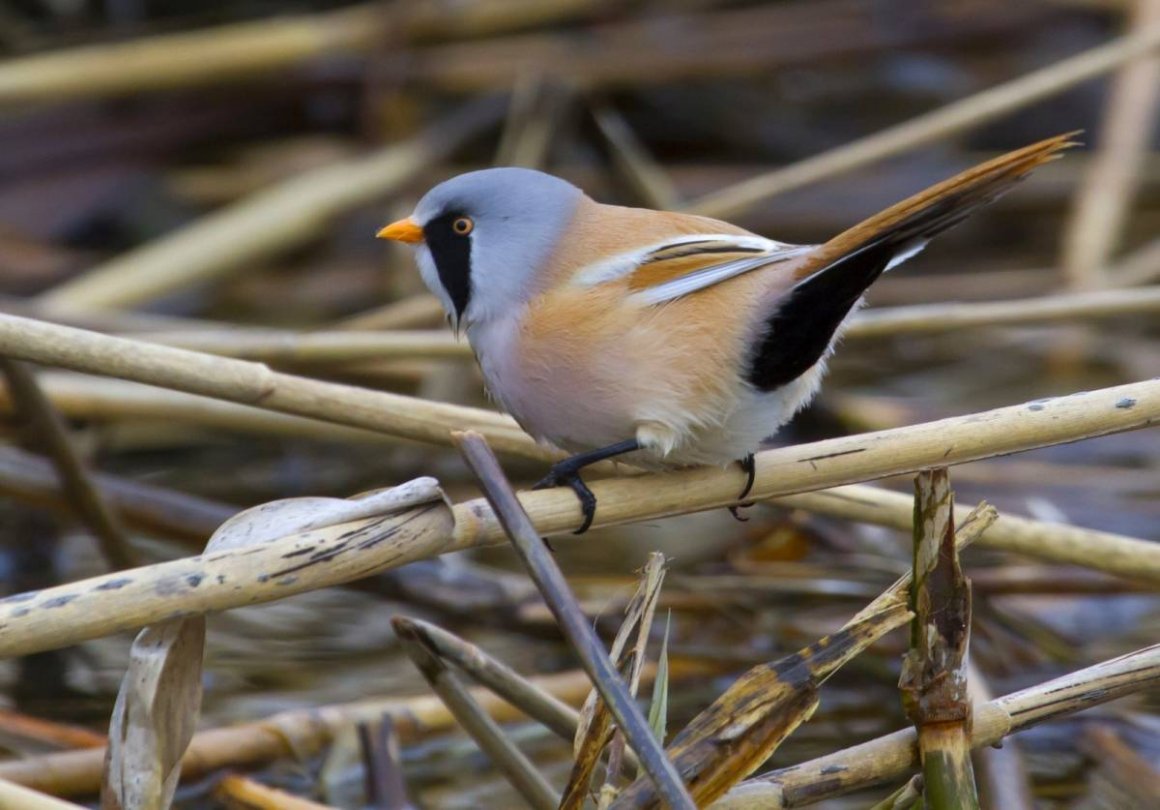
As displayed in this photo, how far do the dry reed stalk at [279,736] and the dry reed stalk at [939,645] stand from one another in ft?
3.75

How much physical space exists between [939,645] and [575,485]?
Answer: 0.65m

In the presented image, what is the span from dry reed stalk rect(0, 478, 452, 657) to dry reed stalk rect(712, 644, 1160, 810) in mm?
634

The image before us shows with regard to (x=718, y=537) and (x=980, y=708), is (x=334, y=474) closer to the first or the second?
(x=718, y=537)

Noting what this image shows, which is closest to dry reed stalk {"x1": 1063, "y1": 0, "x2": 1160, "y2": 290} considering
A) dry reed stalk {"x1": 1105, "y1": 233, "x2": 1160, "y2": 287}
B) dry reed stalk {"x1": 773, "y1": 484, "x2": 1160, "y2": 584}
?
dry reed stalk {"x1": 1105, "y1": 233, "x2": 1160, "y2": 287}

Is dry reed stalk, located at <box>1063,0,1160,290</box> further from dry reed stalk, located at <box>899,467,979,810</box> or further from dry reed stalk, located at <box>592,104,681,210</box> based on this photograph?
dry reed stalk, located at <box>899,467,979,810</box>

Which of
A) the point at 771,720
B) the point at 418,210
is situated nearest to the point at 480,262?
the point at 418,210

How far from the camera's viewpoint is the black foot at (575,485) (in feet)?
8.16

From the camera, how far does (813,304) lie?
2.54 m

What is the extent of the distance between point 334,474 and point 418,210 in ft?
7.92

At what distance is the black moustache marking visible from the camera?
114 inches

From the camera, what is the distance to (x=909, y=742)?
2.35m

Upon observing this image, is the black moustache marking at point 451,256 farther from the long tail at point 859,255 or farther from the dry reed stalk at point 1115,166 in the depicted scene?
the dry reed stalk at point 1115,166

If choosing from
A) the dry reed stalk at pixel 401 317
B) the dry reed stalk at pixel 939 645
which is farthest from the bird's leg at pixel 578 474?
the dry reed stalk at pixel 401 317

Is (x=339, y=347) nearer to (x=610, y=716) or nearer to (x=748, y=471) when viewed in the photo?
(x=748, y=471)
